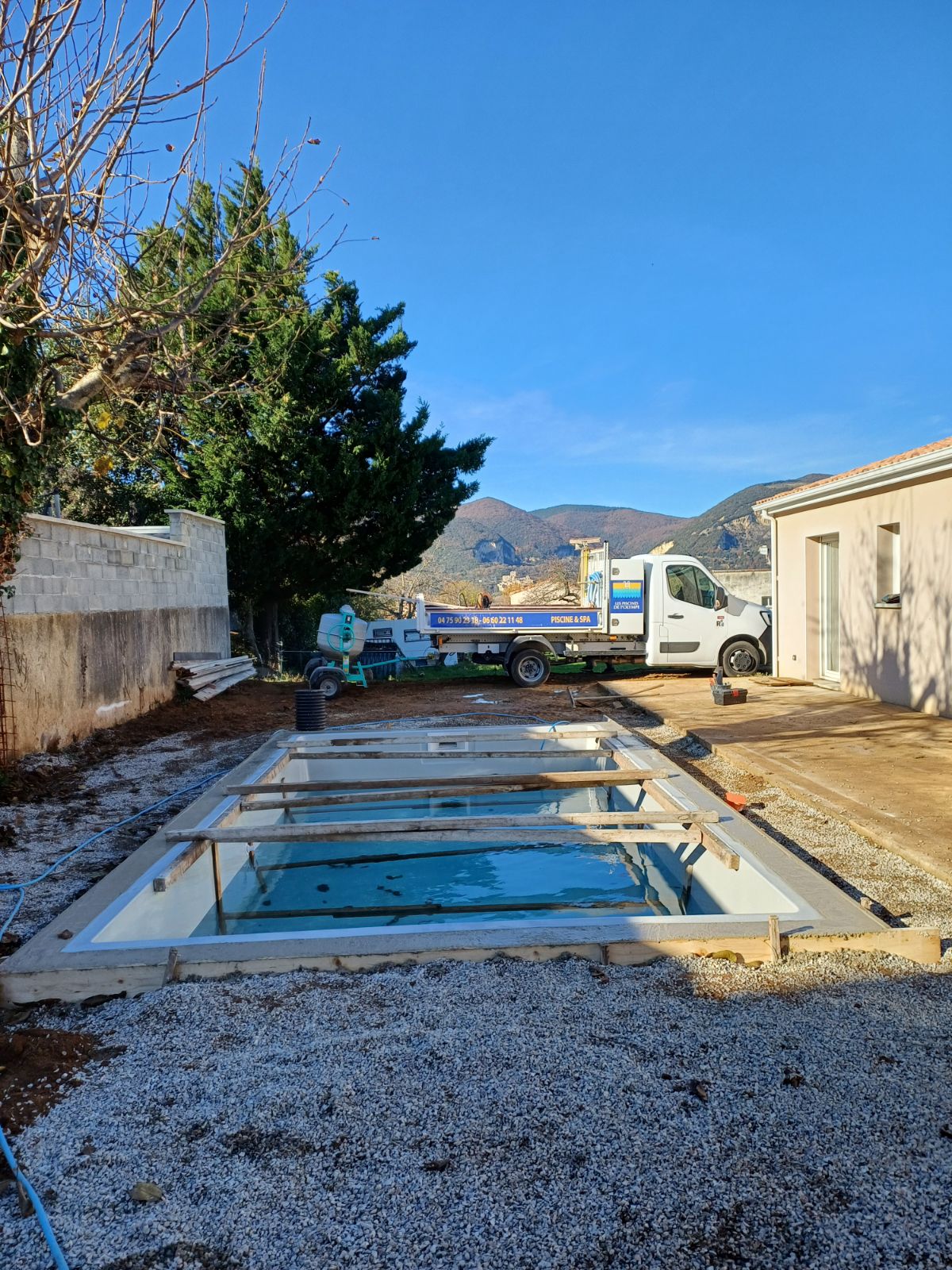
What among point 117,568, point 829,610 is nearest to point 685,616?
point 829,610

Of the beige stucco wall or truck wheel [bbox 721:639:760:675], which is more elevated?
the beige stucco wall

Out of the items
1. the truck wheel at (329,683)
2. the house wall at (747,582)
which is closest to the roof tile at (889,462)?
the truck wheel at (329,683)

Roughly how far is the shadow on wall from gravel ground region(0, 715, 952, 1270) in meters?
6.37

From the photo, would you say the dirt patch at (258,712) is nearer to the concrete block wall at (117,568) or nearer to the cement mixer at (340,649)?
the cement mixer at (340,649)

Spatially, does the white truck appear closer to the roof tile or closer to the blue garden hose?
the roof tile

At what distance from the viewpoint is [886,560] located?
10.1 meters

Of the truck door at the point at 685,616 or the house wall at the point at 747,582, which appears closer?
the truck door at the point at 685,616

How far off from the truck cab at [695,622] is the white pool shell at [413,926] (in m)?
7.40

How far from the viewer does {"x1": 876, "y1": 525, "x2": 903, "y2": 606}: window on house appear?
988 cm

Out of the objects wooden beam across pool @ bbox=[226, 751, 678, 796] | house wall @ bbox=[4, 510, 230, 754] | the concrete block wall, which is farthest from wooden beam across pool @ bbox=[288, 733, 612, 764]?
the concrete block wall

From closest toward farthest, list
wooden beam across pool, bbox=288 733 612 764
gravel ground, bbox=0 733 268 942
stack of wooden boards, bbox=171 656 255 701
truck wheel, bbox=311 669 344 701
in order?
gravel ground, bbox=0 733 268 942
wooden beam across pool, bbox=288 733 612 764
stack of wooden boards, bbox=171 656 255 701
truck wheel, bbox=311 669 344 701

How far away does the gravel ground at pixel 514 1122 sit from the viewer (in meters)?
1.95

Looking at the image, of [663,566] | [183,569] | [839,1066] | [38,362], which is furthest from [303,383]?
[839,1066]

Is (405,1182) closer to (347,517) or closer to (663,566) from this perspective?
(663,566)
